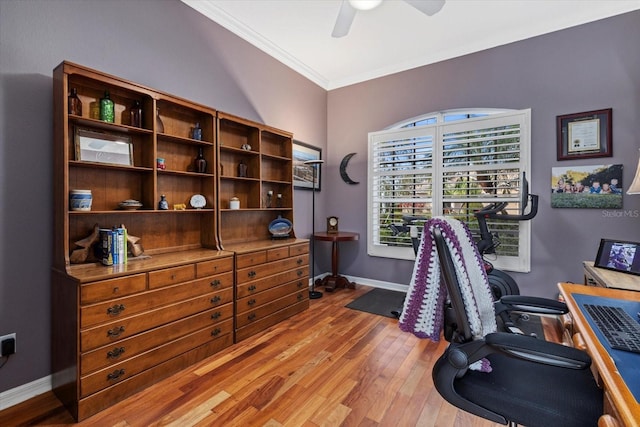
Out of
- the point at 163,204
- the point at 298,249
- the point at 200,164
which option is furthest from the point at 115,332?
the point at 298,249

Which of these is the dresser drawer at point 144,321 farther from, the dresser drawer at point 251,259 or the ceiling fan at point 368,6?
the ceiling fan at point 368,6

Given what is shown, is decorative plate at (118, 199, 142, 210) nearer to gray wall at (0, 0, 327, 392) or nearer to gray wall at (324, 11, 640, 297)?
gray wall at (0, 0, 327, 392)

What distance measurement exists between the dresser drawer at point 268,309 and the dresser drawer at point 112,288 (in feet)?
2.94

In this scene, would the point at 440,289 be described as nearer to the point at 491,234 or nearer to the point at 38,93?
the point at 491,234

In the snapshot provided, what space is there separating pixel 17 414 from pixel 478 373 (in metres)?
2.49

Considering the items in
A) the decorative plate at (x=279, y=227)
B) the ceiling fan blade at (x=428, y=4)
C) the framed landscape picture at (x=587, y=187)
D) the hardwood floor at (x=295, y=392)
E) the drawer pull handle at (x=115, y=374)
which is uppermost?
the ceiling fan blade at (x=428, y=4)

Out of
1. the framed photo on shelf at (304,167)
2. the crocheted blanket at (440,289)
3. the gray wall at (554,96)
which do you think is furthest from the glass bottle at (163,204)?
the gray wall at (554,96)

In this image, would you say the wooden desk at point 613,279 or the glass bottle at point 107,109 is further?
the glass bottle at point 107,109

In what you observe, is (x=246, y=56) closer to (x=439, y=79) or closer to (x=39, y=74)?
(x=39, y=74)

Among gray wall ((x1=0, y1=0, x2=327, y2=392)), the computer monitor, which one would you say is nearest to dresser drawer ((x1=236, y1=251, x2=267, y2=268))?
→ gray wall ((x1=0, y1=0, x2=327, y2=392))

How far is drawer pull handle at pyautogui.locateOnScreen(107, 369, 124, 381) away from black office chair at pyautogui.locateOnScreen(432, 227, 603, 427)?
1.80 meters

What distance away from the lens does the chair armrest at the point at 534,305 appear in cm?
137

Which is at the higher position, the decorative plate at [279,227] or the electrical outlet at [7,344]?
the decorative plate at [279,227]

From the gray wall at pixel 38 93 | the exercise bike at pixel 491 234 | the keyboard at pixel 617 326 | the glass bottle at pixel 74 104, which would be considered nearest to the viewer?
the keyboard at pixel 617 326
